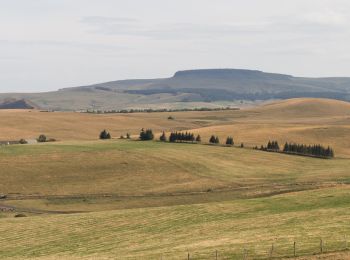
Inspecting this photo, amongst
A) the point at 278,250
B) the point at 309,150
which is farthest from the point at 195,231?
the point at 309,150

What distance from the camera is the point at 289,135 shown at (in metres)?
162

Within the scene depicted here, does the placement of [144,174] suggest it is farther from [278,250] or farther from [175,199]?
[278,250]

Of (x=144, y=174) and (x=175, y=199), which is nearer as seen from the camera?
(x=175, y=199)

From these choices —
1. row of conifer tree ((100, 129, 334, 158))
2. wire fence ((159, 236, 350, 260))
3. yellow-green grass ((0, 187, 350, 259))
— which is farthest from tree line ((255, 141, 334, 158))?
wire fence ((159, 236, 350, 260))

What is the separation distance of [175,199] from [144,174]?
64.9 feet

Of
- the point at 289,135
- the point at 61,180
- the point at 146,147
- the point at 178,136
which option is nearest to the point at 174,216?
the point at 61,180

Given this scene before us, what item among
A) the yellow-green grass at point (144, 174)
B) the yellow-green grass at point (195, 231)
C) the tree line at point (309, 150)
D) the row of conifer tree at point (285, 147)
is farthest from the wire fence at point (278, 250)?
the row of conifer tree at point (285, 147)

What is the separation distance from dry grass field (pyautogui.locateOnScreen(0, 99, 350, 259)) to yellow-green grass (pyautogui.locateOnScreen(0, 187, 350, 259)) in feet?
0.35

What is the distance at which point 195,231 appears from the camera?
51.8 meters

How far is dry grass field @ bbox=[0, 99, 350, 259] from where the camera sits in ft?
148

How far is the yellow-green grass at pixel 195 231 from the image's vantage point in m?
41.2

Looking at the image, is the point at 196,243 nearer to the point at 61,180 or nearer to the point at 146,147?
the point at 61,180

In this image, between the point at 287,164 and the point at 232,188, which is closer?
the point at 232,188

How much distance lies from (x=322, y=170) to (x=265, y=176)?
45.5 ft
